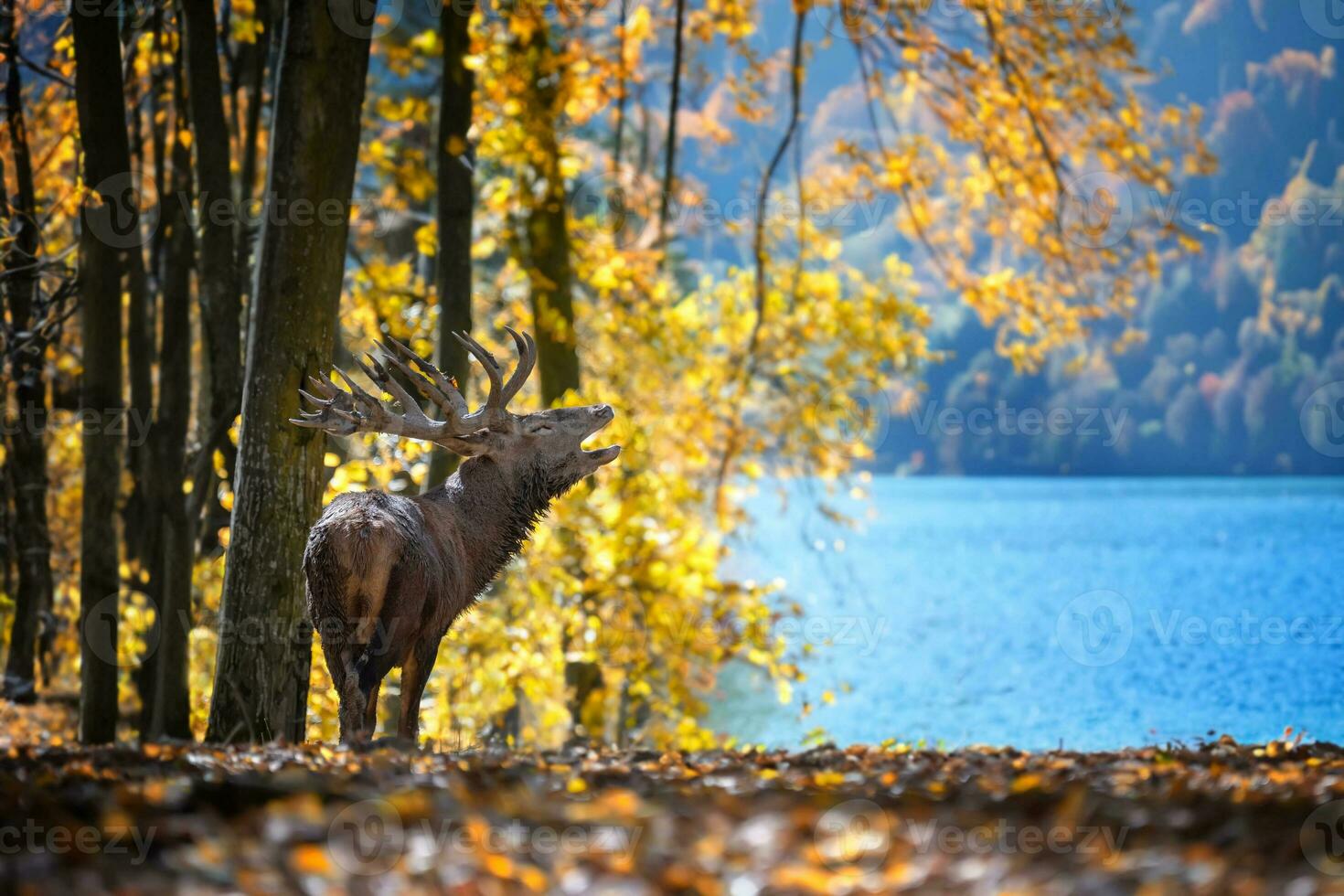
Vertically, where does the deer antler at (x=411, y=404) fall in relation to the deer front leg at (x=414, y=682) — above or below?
above

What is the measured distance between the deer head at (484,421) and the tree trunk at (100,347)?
2.70 m

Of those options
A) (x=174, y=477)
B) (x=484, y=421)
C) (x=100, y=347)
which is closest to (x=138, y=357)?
(x=174, y=477)

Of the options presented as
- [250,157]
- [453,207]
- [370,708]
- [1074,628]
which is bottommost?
[1074,628]

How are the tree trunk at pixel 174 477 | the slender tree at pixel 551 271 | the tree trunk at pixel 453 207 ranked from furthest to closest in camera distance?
1. the slender tree at pixel 551 271
2. the tree trunk at pixel 174 477
3. the tree trunk at pixel 453 207

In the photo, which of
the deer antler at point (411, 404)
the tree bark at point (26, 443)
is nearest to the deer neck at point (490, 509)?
the deer antler at point (411, 404)

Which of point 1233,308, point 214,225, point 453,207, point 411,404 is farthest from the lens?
point 1233,308

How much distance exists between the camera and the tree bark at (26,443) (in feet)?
30.5

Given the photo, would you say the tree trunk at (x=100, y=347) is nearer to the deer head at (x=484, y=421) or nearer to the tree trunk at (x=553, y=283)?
the deer head at (x=484, y=421)

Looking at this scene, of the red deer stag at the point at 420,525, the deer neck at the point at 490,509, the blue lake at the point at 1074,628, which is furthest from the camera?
the blue lake at the point at 1074,628

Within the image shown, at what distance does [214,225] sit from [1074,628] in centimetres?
2066

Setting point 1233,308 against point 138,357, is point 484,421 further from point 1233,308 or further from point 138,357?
point 1233,308

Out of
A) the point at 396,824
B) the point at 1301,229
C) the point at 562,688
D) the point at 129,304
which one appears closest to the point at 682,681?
the point at 562,688

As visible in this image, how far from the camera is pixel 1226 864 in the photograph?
9.43 feet

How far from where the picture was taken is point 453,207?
8.97m
